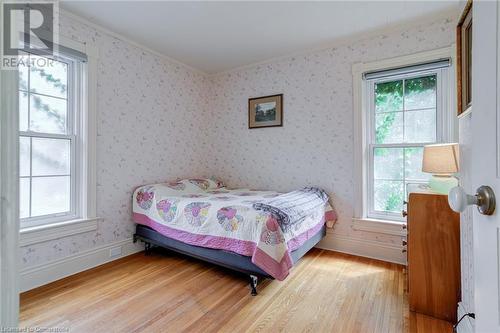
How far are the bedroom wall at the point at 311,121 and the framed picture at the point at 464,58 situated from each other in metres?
1.26

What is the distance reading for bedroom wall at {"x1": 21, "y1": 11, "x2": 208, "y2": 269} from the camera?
2.48 meters

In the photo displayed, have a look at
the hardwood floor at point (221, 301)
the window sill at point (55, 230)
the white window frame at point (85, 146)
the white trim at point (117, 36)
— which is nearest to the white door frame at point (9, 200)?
the hardwood floor at point (221, 301)

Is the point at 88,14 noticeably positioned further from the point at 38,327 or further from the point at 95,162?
the point at 38,327

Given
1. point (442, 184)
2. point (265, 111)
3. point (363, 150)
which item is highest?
point (265, 111)

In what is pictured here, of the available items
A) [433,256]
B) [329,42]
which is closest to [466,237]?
[433,256]

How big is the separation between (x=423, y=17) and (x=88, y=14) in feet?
10.3

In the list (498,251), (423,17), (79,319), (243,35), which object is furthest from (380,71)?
(79,319)

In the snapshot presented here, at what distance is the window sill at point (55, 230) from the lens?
2.06 meters

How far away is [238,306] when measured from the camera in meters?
1.84

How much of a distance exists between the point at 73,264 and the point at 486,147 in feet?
9.78

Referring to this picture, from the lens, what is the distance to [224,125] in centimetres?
382

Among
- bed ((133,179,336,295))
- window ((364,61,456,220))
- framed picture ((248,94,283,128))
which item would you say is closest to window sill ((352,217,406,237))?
window ((364,61,456,220))

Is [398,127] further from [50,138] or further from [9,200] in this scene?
[50,138]

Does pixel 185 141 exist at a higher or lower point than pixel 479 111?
higher
